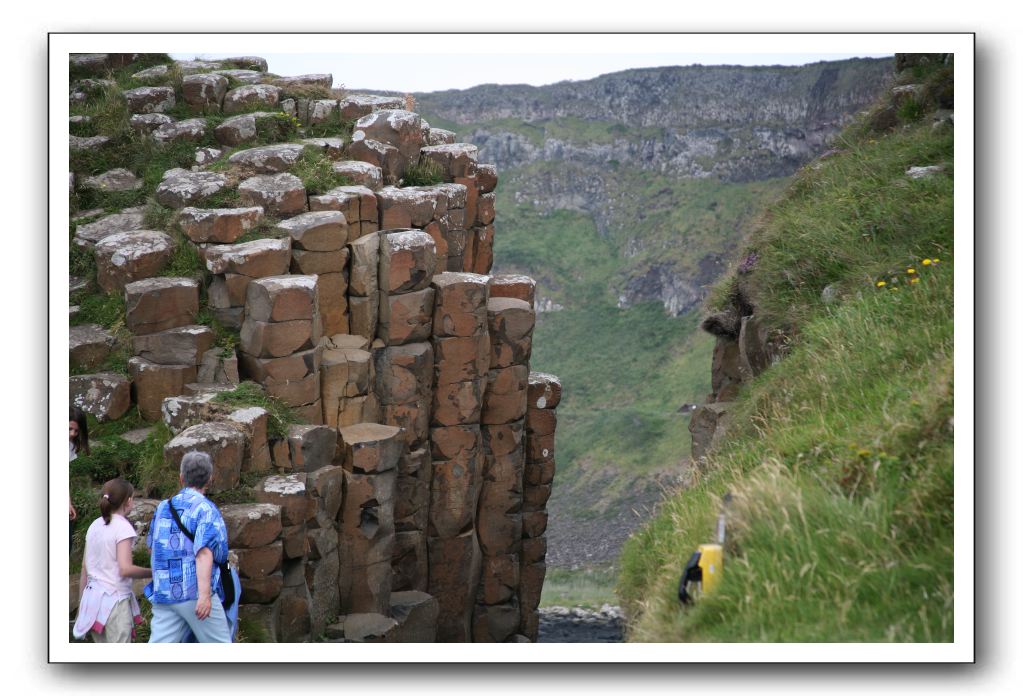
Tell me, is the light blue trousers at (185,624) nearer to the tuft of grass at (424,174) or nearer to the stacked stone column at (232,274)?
the stacked stone column at (232,274)

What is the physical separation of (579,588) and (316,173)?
27.4m

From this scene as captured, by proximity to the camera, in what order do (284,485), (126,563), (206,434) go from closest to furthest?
(126,563) < (206,434) < (284,485)

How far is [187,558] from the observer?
932 centimetres

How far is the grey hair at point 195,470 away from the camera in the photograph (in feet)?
29.9

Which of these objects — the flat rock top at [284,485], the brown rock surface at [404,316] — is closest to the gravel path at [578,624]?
the brown rock surface at [404,316]

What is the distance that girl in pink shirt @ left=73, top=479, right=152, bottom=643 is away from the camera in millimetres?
9492

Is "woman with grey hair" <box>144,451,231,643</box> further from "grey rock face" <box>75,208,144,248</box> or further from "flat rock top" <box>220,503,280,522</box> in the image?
"grey rock face" <box>75,208,144,248</box>

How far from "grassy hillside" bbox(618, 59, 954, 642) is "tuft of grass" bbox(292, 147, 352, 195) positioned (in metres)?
7.75

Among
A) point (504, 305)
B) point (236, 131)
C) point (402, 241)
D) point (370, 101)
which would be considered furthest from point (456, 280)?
point (370, 101)

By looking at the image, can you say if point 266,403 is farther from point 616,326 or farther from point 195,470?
point 616,326

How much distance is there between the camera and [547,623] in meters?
31.6

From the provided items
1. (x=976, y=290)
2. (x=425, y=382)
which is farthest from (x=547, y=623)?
(x=976, y=290)

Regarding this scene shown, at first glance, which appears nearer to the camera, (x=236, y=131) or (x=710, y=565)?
(x=710, y=565)

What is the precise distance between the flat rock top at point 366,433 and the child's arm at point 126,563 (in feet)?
26.6
